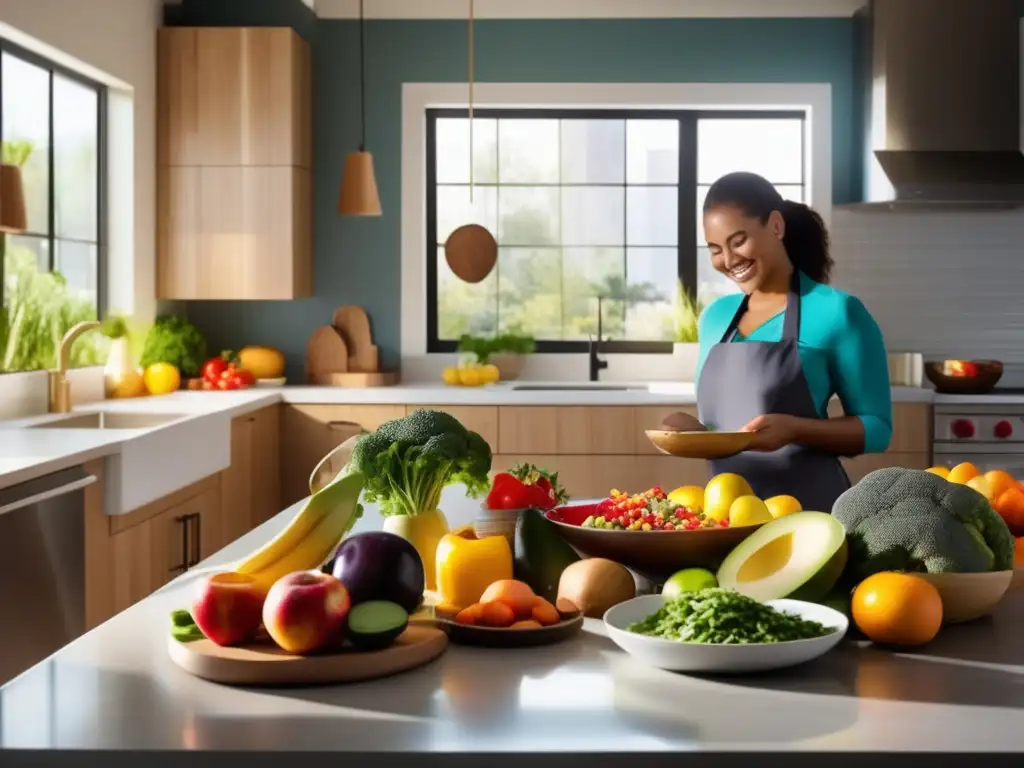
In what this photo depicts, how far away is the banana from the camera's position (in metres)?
1.43

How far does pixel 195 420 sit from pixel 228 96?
74.4 inches

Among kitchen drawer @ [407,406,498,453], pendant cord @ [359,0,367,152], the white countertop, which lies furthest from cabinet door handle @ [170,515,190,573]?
pendant cord @ [359,0,367,152]

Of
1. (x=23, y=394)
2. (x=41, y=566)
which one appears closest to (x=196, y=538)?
(x=23, y=394)

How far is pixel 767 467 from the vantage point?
2.87 metres

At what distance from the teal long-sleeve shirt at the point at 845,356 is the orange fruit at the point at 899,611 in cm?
137

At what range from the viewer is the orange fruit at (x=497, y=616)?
1.39m

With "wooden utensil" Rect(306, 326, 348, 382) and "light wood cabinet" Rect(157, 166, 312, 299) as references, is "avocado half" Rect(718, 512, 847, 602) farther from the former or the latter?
"wooden utensil" Rect(306, 326, 348, 382)

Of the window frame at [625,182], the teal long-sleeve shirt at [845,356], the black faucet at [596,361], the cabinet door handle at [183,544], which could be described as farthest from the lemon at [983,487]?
the window frame at [625,182]

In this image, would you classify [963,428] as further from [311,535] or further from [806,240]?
[311,535]

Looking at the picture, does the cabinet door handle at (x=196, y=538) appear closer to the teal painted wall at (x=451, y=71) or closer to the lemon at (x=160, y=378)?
the lemon at (x=160, y=378)

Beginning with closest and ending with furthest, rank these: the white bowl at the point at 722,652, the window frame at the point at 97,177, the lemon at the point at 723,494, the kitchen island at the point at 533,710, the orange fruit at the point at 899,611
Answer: the kitchen island at the point at 533,710 < the white bowl at the point at 722,652 < the orange fruit at the point at 899,611 < the lemon at the point at 723,494 < the window frame at the point at 97,177

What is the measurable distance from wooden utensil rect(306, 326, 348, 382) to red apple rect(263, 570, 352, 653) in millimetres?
4384

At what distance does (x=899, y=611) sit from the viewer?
1.35 meters

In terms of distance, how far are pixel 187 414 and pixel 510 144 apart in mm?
2331
